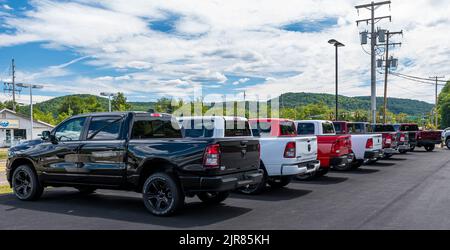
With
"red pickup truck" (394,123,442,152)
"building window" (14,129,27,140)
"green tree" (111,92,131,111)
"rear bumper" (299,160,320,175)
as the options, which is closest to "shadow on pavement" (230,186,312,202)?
"rear bumper" (299,160,320,175)

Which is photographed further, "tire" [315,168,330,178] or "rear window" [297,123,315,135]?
"rear window" [297,123,315,135]

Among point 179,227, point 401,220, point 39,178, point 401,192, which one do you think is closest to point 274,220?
point 179,227

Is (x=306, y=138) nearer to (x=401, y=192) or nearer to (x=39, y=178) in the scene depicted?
(x=401, y=192)

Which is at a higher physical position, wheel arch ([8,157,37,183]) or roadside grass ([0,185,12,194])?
wheel arch ([8,157,37,183])

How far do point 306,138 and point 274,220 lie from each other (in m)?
3.58

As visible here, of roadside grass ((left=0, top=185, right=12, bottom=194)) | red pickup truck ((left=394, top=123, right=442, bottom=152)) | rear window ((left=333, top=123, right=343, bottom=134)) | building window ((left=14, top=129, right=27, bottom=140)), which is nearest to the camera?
roadside grass ((left=0, top=185, right=12, bottom=194))

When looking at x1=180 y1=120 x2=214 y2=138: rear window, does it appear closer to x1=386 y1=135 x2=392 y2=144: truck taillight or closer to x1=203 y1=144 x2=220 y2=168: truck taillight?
x1=203 y1=144 x2=220 y2=168: truck taillight

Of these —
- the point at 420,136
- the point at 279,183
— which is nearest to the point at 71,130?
the point at 279,183

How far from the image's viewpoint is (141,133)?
319 inches

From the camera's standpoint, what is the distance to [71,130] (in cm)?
869

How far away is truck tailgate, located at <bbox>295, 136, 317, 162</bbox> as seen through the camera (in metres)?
9.84

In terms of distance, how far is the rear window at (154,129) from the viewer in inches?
316

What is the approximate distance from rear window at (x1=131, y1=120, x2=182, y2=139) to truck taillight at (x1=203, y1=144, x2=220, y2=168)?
5.82 ft

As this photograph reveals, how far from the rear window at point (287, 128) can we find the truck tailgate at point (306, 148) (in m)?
0.88
